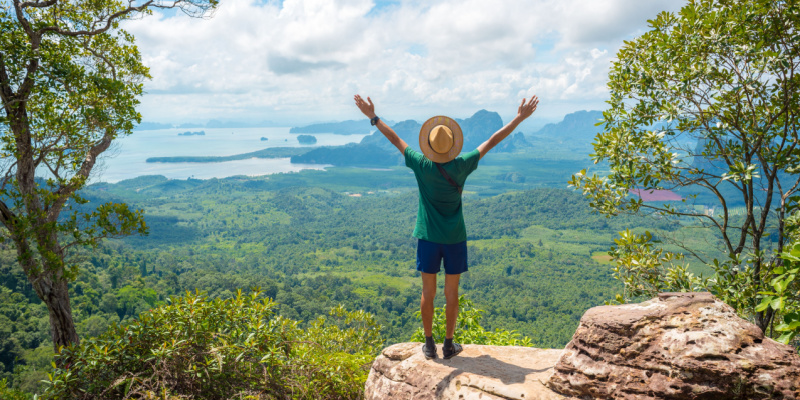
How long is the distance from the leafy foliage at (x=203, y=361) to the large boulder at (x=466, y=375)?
40cm

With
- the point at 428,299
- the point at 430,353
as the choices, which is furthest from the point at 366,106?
the point at 430,353

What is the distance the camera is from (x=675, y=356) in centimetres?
253

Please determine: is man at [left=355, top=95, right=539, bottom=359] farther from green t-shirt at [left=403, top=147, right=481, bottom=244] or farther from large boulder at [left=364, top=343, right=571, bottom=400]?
large boulder at [left=364, top=343, right=571, bottom=400]

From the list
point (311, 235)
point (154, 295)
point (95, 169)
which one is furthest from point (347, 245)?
point (95, 169)

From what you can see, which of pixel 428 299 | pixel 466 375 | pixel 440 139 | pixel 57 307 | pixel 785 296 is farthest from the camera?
pixel 57 307

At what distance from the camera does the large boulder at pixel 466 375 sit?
2.97 metres

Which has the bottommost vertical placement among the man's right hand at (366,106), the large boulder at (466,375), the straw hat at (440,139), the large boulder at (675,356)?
the large boulder at (466,375)

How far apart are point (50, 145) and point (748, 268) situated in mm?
7788

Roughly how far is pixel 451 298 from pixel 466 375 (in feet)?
2.16

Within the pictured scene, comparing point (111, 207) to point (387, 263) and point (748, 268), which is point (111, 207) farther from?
point (387, 263)

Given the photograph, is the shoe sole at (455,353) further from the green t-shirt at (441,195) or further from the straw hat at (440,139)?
the straw hat at (440,139)

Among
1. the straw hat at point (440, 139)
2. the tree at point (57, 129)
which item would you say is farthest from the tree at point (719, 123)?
the tree at point (57, 129)

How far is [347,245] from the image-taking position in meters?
101

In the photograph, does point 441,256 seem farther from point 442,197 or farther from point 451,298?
point 442,197
